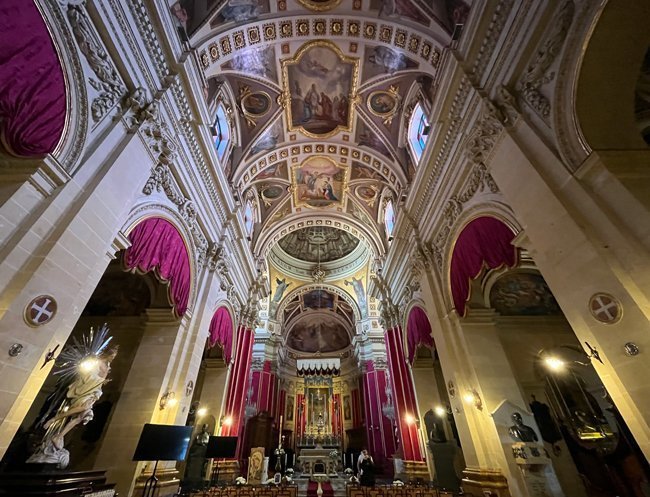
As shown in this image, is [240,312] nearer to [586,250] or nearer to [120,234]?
[120,234]

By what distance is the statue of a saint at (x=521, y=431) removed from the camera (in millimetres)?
5848

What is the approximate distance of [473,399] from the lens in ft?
22.2

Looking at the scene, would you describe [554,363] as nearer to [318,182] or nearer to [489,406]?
[489,406]

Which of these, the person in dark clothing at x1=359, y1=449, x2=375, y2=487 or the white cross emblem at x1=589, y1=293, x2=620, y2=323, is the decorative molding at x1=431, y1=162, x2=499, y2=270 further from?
the person in dark clothing at x1=359, y1=449, x2=375, y2=487

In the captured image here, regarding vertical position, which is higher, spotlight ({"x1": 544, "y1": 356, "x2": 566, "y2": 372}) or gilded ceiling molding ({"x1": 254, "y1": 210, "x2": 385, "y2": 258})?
gilded ceiling molding ({"x1": 254, "y1": 210, "x2": 385, "y2": 258})

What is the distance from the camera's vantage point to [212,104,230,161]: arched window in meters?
9.77

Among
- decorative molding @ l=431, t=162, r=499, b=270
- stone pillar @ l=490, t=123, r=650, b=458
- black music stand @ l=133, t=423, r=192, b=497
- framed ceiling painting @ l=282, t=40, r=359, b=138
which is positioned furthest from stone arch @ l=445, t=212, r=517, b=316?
black music stand @ l=133, t=423, r=192, b=497

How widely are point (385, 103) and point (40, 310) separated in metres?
11.3

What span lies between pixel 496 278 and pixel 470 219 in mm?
1724

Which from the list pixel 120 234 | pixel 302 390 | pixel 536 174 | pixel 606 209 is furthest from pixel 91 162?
pixel 302 390

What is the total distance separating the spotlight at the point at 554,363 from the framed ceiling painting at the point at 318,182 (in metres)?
10.7

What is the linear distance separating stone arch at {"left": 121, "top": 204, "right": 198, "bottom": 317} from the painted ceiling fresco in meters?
14.1

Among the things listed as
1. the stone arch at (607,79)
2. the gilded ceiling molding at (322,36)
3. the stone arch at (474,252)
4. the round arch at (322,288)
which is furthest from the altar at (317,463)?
the gilded ceiling molding at (322,36)

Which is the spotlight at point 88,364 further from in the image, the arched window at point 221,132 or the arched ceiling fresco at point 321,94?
the arched ceiling fresco at point 321,94
